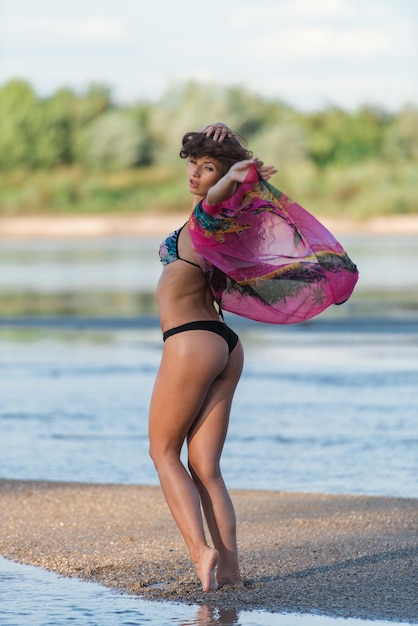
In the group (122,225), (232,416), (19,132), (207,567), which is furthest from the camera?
(19,132)

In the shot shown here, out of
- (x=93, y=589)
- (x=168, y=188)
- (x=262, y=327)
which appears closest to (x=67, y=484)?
(x=93, y=589)

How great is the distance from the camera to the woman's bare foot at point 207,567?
554cm

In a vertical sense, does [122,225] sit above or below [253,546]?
above

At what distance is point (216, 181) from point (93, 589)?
1738mm

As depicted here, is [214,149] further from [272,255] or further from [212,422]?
[212,422]

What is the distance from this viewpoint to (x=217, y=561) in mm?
5590

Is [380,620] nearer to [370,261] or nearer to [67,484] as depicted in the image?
[67,484]

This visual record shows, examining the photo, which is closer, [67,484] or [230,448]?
[67,484]

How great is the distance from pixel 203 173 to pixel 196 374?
774 millimetres

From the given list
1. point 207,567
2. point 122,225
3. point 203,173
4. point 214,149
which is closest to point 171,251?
point 203,173

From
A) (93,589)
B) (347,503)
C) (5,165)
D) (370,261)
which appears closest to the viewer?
(93,589)

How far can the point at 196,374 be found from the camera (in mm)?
5492

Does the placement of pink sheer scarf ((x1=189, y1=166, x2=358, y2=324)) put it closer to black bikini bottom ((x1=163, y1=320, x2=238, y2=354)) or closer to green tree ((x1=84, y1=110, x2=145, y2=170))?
black bikini bottom ((x1=163, y1=320, x2=238, y2=354))

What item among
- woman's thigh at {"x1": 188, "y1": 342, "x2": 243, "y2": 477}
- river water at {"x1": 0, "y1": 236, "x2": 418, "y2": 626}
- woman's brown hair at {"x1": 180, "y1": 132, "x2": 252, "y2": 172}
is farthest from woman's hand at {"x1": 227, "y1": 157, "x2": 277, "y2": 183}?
river water at {"x1": 0, "y1": 236, "x2": 418, "y2": 626}
